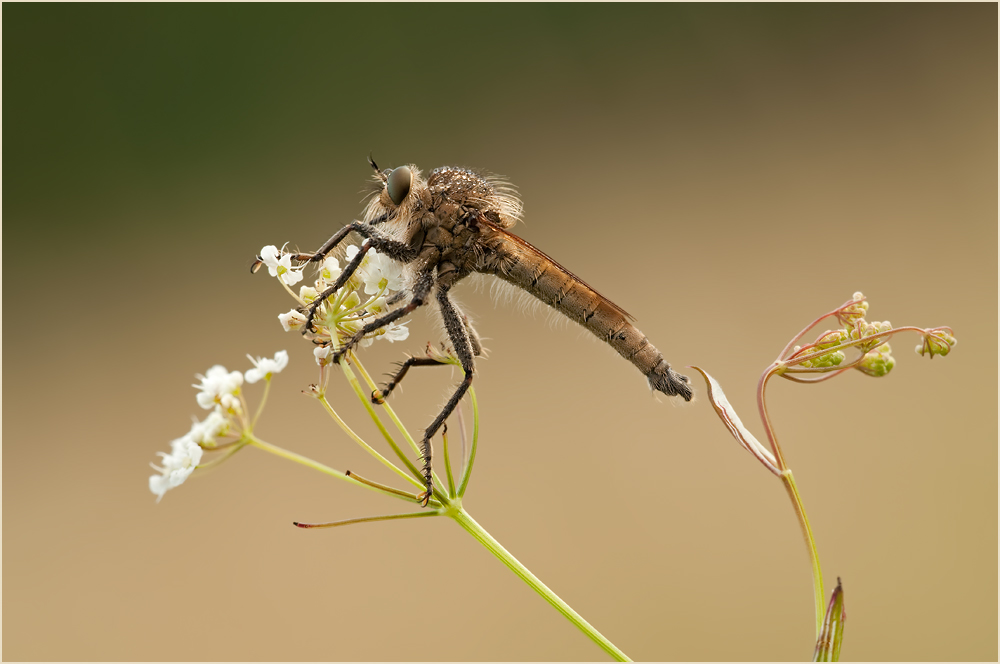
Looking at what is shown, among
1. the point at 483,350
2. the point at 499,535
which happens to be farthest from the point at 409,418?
the point at 483,350

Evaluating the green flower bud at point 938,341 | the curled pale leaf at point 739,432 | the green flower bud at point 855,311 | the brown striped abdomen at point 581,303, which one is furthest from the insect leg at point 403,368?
the green flower bud at point 938,341

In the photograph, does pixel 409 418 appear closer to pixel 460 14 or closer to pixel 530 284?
pixel 530 284

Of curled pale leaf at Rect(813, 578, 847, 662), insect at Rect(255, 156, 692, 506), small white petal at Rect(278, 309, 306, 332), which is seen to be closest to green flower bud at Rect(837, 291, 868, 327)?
curled pale leaf at Rect(813, 578, 847, 662)

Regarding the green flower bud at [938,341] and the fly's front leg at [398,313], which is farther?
the fly's front leg at [398,313]

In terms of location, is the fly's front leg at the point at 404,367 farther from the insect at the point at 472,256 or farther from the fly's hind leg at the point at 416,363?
the insect at the point at 472,256

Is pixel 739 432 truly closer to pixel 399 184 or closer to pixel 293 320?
pixel 293 320
